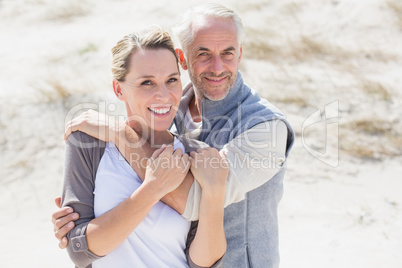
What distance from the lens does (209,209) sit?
6.02 ft

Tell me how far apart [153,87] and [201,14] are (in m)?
0.61

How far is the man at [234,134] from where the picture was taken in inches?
77.8

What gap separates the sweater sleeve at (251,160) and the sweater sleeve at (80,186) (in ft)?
1.27

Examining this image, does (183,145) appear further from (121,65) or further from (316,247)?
(316,247)

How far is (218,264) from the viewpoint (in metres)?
1.91

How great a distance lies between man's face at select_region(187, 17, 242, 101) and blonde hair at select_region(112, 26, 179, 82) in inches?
14.9

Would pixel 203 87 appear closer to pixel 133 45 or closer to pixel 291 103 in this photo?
pixel 133 45

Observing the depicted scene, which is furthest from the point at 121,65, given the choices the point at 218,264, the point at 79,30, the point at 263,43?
the point at 79,30

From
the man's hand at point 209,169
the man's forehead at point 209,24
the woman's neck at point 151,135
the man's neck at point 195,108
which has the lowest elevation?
the man's neck at point 195,108

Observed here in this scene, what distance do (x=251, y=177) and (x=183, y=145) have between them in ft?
1.12

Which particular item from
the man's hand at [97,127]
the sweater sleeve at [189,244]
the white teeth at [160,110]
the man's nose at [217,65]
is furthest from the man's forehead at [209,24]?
the sweater sleeve at [189,244]

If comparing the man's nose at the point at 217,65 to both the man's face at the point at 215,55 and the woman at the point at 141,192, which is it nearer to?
the man's face at the point at 215,55

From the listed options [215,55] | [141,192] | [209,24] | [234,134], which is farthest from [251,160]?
[209,24]

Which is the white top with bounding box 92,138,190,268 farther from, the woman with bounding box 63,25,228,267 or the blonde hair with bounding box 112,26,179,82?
the blonde hair with bounding box 112,26,179,82
